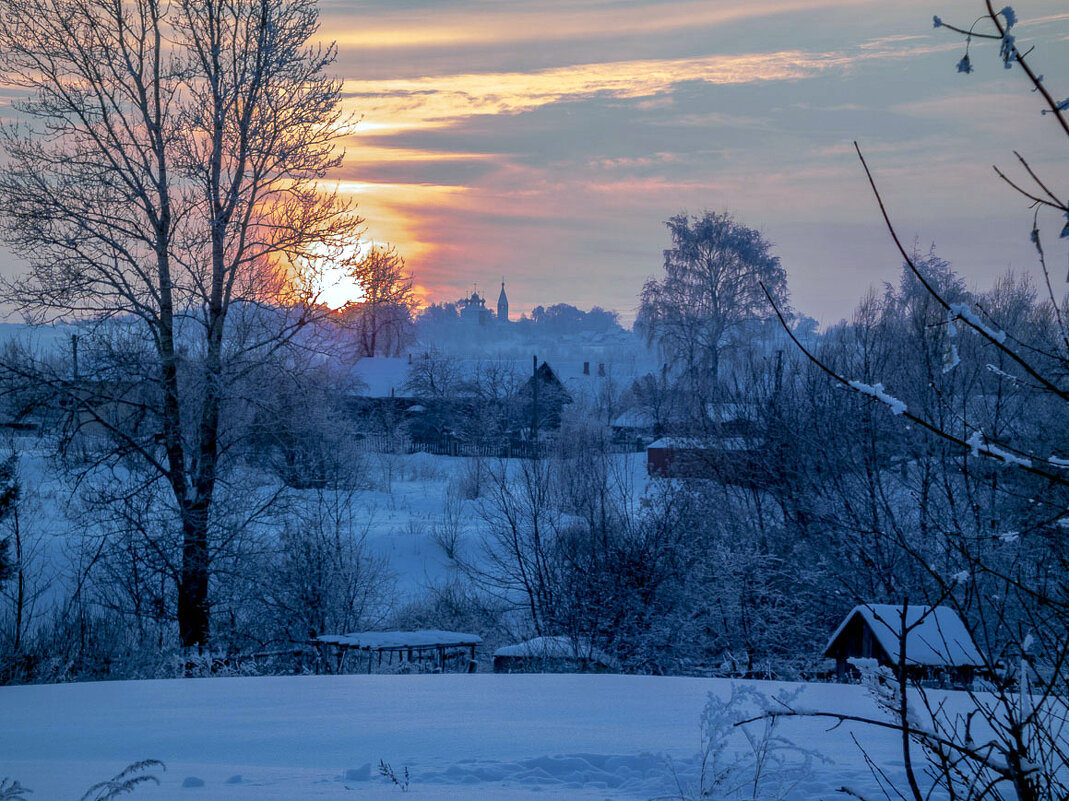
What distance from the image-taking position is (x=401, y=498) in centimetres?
2725

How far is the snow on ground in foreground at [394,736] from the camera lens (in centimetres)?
412

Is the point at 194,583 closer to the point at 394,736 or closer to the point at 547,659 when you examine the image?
the point at 547,659

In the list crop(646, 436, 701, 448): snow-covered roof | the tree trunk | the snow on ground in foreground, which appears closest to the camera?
the snow on ground in foreground

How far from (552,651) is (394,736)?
234 inches

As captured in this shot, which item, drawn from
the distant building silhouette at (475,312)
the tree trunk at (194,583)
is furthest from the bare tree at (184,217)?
the distant building silhouette at (475,312)

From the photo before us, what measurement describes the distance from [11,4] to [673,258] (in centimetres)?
3036

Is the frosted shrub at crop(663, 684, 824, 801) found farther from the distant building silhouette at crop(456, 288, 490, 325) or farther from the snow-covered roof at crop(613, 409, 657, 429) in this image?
the distant building silhouette at crop(456, 288, 490, 325)

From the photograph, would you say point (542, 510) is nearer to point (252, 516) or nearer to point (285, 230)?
point (252, 516)

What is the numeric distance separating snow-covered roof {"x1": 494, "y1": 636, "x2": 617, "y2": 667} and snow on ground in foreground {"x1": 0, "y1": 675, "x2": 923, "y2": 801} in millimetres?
3305

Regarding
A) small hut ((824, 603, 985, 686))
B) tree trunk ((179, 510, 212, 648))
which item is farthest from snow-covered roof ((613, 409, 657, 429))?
small hut ((824, 603, 985, 686))

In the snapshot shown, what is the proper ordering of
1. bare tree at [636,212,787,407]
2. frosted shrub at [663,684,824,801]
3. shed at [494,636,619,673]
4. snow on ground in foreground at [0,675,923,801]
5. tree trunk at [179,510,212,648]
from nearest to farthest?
frosted shrub at [663,684,824,801] → snow on ground in foreground at [0,675,923,801] → shed at [494,636,619,673] → tree trunk at [179,510,212,648] → bare tree at [636,212,787,407]

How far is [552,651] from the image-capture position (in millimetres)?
10859

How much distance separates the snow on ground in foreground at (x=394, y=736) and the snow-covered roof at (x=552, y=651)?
330 centimetres

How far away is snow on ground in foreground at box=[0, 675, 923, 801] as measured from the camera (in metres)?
4.12
